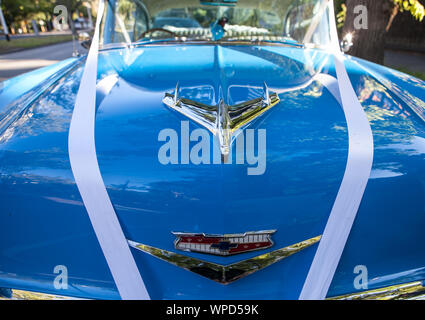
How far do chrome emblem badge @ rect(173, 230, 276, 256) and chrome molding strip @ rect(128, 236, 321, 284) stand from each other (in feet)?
0.13

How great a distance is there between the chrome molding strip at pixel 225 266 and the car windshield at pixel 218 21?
1.64 meters

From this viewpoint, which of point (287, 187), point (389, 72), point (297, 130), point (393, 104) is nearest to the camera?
point (287, 187)

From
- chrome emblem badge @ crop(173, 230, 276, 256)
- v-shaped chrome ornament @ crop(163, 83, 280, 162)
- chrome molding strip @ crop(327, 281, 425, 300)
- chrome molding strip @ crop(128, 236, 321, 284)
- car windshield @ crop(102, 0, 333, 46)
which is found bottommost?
chrome molding strip @ crop(327, 281, 425, 300)

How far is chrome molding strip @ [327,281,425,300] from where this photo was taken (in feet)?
4.12

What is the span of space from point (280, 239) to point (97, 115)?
2.67 feet

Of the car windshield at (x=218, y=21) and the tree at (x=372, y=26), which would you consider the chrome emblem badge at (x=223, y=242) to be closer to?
the car windshield at (x=218, y=21)

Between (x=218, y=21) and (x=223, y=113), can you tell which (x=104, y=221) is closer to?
(x=223, y=113)

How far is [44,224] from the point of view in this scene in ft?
4.06

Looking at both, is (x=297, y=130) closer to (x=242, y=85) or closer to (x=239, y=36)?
(x=242, y=85)

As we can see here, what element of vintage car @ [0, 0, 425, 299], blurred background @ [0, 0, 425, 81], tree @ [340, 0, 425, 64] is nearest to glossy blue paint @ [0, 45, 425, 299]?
vintage car @ [0, 0, 425, 299]

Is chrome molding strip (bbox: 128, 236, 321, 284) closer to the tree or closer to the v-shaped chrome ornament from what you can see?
the v-shaped chrome ornament

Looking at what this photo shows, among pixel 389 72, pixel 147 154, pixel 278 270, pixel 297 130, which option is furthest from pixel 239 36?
pixel 278 270

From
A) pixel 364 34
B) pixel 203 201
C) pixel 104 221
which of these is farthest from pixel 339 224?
pixel 364 34

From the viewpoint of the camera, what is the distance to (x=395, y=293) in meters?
1.28
